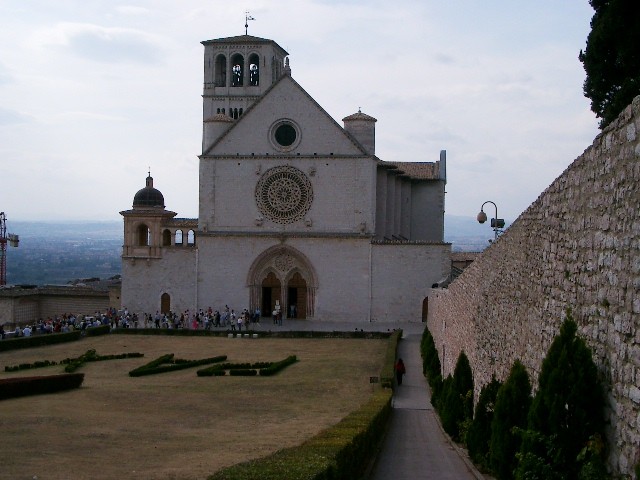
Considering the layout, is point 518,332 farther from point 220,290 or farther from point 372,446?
Result: point 220,290

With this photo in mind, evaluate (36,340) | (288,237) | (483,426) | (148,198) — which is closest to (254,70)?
(148,198)

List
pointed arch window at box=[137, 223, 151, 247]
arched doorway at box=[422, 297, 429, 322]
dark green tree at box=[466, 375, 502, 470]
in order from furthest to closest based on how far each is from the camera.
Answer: pointed arch window at box=[137, 223, 151, 247]
arched doorway at box=[422, 297, 429, 322]
dark green tree at box=[466, 375, 502, 470]

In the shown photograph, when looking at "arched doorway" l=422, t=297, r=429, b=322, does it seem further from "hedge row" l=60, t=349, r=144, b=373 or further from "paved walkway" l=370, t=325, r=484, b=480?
"paved walkway" l=370, t=325, r=484, b=480

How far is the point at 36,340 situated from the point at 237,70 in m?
28.4

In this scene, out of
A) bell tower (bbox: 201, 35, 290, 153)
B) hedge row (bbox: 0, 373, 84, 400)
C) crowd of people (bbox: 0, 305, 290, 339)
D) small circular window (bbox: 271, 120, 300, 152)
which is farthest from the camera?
bell tower (bbox: 201, 35, 290, 153)

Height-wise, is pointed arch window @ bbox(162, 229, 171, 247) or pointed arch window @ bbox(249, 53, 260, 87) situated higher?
pointed arch window @ bbox(249, 53, 260, 87)

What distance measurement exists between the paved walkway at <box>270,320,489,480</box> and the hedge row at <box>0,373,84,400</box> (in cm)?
892

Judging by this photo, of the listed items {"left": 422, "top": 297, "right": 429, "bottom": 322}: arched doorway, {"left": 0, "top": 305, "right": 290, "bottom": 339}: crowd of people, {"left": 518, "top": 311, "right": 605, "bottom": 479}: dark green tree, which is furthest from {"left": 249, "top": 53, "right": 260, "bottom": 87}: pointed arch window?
{"left": 518, "top": 311, "right": 605, "bottom": 479}: dark green tree

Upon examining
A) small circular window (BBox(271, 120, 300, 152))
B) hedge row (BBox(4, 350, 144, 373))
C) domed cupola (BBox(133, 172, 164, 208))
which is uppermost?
small circular window (BBox(271, 120, 300, 152))

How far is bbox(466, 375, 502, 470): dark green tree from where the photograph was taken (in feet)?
41.8

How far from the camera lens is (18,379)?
25156mm

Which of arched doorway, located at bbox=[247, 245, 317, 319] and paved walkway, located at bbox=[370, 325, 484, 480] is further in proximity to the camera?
arched doorway, located at bbox=[247, 245, 317, 319]

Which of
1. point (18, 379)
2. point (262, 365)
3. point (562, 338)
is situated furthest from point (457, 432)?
point (262, 365)

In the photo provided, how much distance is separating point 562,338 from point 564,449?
0.93m
